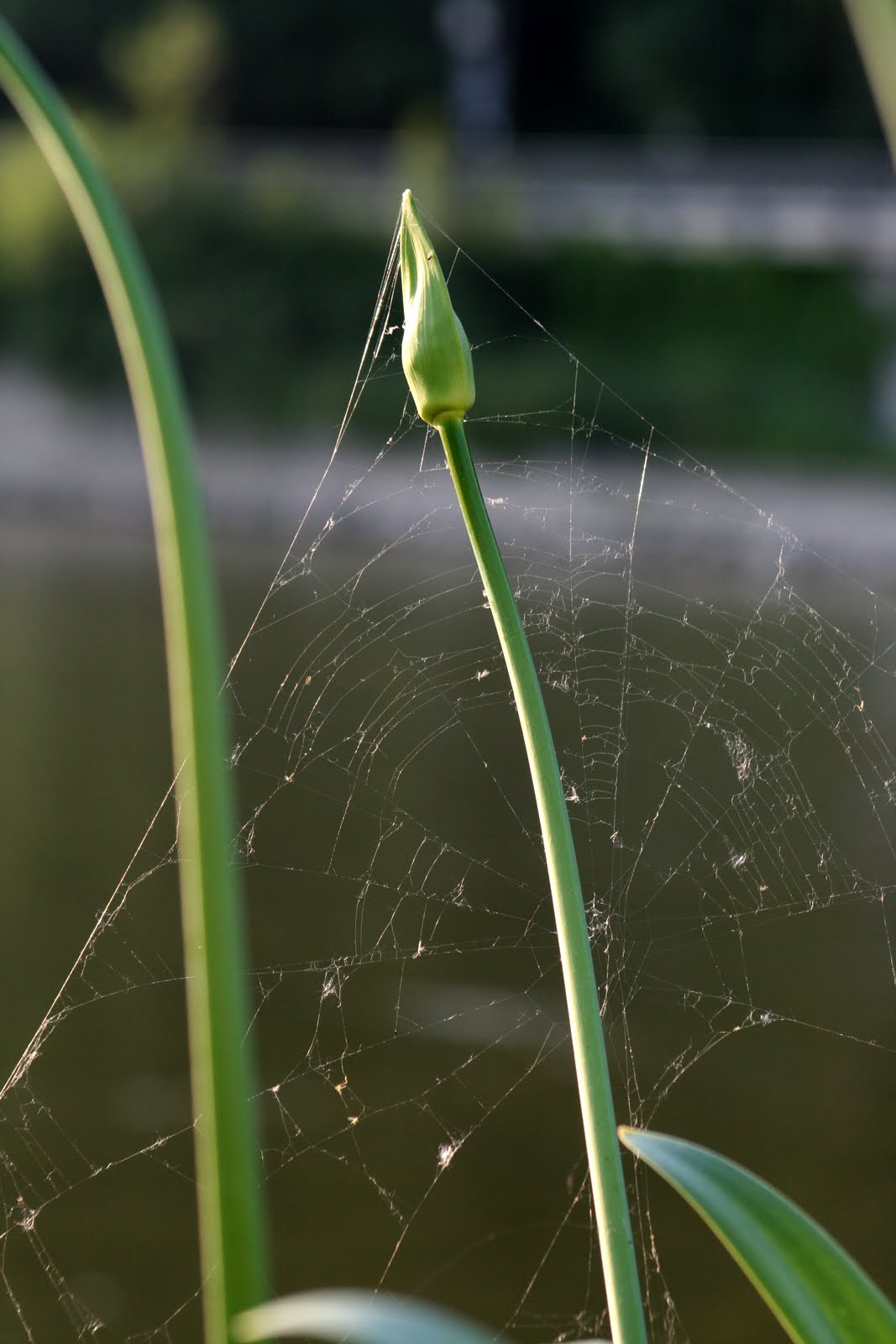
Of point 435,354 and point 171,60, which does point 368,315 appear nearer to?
point 171,60

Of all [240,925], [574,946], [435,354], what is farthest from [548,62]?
[240,925]

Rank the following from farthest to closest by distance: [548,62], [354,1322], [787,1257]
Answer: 1. [548,62]
2. [787,1257]
3. [354,1322]

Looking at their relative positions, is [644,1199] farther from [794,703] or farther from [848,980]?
[794,703]

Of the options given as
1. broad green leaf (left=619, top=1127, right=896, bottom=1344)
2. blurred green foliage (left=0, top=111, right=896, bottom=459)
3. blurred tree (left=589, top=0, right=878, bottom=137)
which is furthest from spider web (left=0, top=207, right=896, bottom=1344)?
blurred tree (left=589, top=0, right=878, bottom=137)

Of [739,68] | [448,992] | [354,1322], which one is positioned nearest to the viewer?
[354,1322]

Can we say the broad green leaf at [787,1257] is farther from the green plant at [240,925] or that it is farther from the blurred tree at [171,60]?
the blurred tree at [171,60]

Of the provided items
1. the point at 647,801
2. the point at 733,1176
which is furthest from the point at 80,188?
the point at 647,801

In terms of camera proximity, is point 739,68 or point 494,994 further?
point 739,68

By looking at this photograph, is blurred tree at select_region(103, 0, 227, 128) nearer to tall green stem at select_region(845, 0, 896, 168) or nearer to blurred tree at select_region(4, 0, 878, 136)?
blurred tree at select_region(4, 0, 878, 136)

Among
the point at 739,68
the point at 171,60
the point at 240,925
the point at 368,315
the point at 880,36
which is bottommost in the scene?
the point at 240,925
